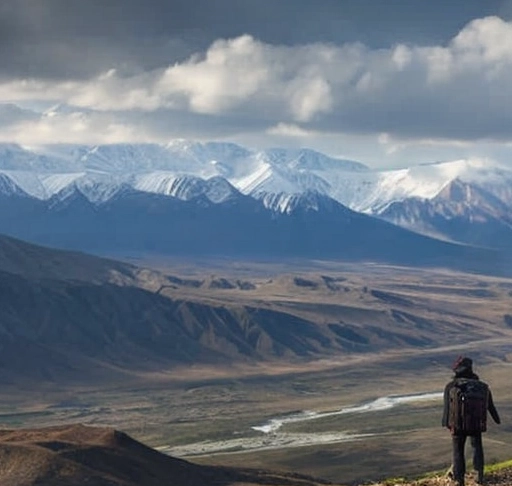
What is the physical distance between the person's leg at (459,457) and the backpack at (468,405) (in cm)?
44

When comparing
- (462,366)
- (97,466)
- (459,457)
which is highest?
(462,366)

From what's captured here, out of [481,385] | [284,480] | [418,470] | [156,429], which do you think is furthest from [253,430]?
[481,385]

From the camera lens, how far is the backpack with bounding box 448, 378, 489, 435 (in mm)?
24109

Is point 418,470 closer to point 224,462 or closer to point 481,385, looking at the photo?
point 224,462

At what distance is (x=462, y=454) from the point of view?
2500 centimetres

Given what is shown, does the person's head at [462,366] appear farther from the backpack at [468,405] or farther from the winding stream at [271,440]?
the winding stream at [271,440]

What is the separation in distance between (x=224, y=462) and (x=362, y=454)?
54.8 ft

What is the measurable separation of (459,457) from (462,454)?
0.57 ft

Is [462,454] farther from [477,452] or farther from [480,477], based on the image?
[480,477]

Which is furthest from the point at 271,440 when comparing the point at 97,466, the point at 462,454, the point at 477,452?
the point at 462,454

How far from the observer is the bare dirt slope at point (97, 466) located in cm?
7606

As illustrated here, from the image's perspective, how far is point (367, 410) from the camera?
175500mm

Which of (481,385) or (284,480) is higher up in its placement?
(481,385)

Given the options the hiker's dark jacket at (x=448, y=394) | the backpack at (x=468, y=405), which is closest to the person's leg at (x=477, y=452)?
the backpack at (x=468, y=405)
